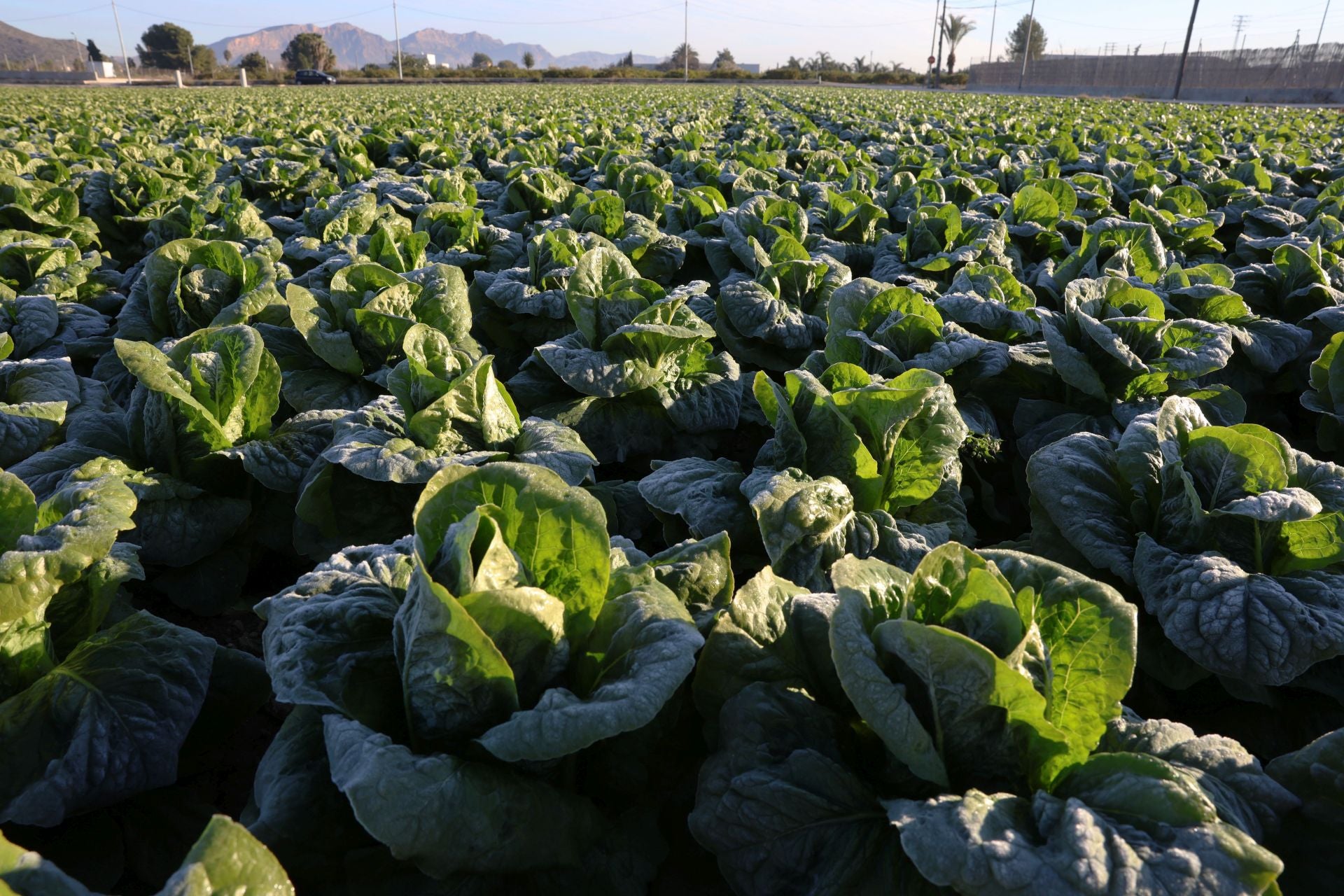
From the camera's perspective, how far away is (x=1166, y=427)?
266cm

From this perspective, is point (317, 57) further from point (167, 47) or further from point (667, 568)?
point (667, 568)

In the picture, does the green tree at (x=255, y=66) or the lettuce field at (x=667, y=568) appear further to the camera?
the green tree at (x=255, y=66)

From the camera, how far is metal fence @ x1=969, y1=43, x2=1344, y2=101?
149 feet

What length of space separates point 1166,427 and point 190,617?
3716 millimetres

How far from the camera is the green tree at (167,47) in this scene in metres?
86.2

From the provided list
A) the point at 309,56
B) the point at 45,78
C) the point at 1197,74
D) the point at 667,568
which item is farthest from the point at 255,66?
the point at 667,568

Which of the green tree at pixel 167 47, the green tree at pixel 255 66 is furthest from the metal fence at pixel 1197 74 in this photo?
the green tree at pixel 167 47

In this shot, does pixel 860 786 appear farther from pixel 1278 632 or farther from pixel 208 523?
pixel 208 523

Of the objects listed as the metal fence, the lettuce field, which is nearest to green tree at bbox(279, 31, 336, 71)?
the metal fence

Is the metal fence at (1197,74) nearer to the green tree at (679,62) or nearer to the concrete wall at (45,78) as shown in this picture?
the green tree at (679,62)

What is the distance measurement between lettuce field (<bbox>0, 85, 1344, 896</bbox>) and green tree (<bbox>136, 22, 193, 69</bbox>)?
102468 millimetres

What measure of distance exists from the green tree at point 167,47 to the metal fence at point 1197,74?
266 feet

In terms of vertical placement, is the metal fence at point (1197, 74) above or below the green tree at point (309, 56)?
below

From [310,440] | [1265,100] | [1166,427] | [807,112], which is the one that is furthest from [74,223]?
[1265,100]
